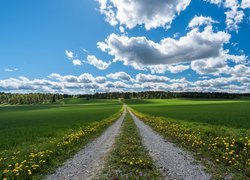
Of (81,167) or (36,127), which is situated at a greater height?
(81,167)

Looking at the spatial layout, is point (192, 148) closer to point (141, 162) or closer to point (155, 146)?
point (155, 146)

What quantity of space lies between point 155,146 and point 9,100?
22844cm

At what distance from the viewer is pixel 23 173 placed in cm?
819

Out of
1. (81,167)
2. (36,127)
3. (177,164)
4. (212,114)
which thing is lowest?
(36,127)

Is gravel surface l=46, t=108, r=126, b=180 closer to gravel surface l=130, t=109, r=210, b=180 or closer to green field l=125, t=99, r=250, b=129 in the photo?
gravel surface l=130, t=109, r=210, b=180

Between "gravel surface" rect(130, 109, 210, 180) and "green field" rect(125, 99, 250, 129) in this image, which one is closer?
"gravel surface" rect(130, 109, 210, 180)

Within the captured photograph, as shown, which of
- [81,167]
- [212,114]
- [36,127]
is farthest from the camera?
[212,114]

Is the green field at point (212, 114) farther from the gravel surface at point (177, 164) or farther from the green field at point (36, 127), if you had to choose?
the green field at point (36, 127)

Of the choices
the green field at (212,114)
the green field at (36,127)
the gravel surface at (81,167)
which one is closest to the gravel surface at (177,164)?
the gravel surface at (81,167)

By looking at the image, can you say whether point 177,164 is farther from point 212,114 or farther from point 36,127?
point 212,114

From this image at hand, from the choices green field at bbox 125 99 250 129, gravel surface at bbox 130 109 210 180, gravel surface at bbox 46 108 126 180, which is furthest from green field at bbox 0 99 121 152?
green field at bbox 125 99 250 129

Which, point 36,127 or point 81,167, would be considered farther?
point 36,127

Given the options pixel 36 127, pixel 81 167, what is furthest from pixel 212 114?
pixel 81 167

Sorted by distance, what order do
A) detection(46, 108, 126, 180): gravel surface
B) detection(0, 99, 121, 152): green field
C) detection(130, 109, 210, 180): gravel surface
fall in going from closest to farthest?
1. detection(130, 109, 210, 180): gravel surface
2. detection(46, 108, 126, 180): gravel surface
3. detection(0, 99, 121, 152): green field
